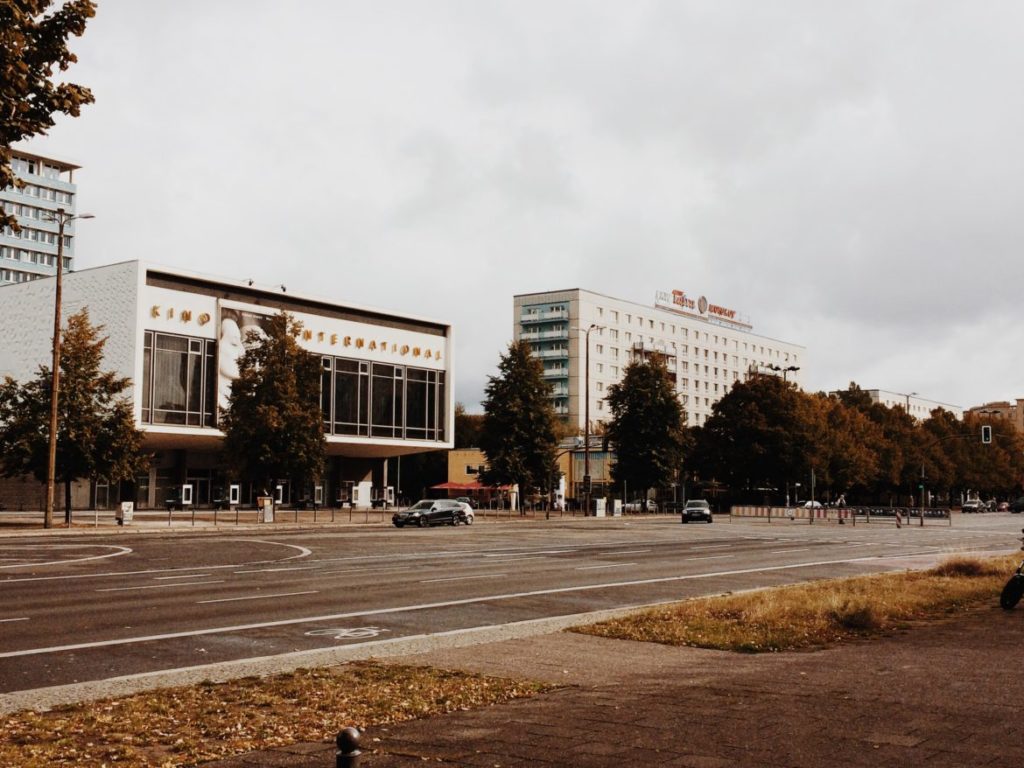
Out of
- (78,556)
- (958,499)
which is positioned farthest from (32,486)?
(958,499)

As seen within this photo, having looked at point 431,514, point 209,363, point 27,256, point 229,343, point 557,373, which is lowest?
point 431,514

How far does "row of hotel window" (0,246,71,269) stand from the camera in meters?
136

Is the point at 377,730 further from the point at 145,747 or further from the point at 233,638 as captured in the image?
the point at 233,638

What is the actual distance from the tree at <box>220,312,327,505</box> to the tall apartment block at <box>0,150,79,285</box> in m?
94.1

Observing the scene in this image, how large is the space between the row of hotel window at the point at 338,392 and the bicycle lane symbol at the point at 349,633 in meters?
43.7

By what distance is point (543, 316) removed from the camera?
438ft

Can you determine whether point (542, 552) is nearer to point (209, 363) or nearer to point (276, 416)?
point (276, 416)

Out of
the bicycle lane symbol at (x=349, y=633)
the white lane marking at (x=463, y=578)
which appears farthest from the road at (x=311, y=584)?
the white lane marking at (x=463, y=578)

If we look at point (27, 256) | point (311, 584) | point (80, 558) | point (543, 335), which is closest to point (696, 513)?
point (80, 558)

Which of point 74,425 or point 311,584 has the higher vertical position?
point 74,425

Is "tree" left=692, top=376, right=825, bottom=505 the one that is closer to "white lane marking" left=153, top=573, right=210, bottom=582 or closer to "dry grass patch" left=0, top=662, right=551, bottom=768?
"white lane marking" left=153, top=573, right=210, bottom=582

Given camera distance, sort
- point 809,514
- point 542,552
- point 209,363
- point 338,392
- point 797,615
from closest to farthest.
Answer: point 797,615 → point 542,552 → point 209,363 → point 338,392 → point 809,514

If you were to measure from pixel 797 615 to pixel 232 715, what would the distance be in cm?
879

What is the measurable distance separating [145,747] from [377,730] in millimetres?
1620
